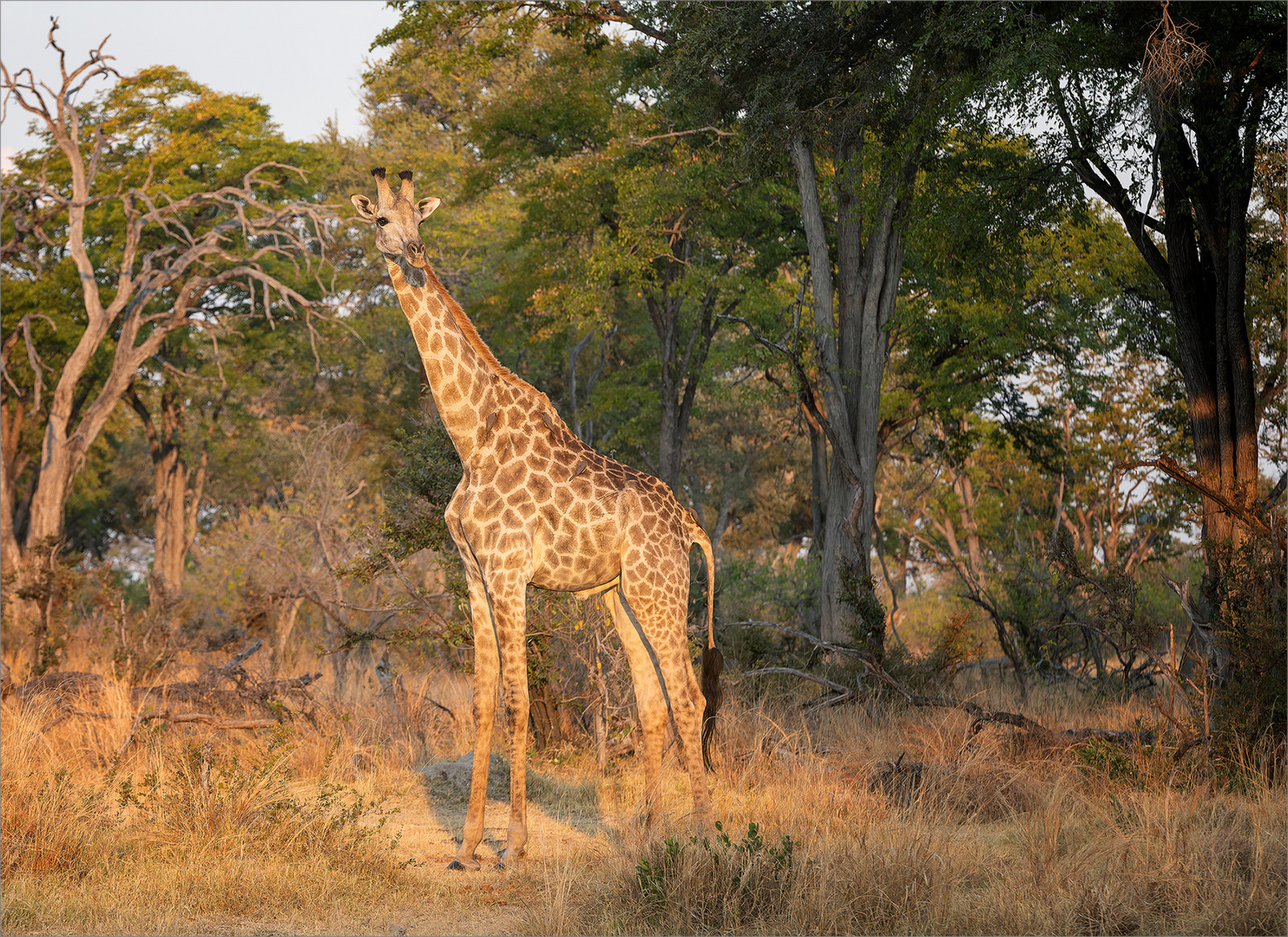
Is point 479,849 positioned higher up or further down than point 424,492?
further down

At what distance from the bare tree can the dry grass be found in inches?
315

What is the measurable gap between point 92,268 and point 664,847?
67.4ft

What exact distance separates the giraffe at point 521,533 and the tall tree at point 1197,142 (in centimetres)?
546

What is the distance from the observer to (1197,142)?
1079cm

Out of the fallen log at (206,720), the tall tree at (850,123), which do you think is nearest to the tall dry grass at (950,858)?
the tall tree at (850,123)

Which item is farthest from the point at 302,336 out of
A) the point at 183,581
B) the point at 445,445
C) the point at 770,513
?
the point at 445,445

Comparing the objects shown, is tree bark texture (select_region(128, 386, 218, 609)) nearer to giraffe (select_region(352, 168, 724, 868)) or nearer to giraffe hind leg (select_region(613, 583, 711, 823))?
giraffe (select_region(352, 168, 724, 868))

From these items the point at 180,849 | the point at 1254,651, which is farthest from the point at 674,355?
the point at 180,849

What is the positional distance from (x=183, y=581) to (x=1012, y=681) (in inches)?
755

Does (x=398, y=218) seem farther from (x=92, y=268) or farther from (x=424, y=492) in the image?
(x=92, y=268)

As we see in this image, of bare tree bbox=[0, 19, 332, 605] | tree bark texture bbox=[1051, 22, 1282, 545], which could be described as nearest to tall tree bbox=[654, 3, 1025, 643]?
tree bark texture bbox=[1051, 22, 1282, 545]

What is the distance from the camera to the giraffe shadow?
7.55m

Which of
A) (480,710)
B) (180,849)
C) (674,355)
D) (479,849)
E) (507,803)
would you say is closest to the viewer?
(180,849)

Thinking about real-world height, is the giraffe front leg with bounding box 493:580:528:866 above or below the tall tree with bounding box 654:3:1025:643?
below
